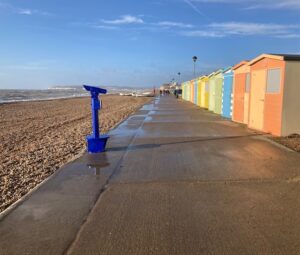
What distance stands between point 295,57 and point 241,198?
6.94 metres

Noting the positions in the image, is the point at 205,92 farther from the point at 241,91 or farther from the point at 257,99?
the point at 257,99

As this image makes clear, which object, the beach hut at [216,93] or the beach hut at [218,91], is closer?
the beach hut at [218,91]

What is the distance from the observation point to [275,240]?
12.3ft

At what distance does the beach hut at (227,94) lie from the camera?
700 inches

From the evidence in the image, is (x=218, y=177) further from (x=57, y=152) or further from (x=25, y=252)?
(x=57, y=152)

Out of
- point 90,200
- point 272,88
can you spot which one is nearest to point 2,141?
point 90,200

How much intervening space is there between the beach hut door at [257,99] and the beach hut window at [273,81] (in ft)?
1.23

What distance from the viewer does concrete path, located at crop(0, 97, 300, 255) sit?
3713mm

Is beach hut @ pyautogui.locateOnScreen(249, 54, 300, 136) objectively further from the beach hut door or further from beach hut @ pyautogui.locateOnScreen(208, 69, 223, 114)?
beach hut @ pyautogui.locateOnScreen(208, 69, 223, 114)

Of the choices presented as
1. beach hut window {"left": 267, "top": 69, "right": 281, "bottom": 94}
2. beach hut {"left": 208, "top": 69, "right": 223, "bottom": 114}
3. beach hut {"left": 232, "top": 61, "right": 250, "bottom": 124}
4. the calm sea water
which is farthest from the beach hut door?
the calm sea water

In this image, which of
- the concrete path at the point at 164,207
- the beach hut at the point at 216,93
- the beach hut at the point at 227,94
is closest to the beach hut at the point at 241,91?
the beach hut at the point at 227,94

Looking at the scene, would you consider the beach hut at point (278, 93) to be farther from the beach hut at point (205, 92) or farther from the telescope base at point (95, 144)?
the beach hut at point (205, 92)

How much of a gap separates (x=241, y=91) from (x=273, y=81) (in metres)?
4.10

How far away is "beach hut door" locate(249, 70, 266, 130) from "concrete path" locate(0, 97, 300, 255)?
4292 millimetres
